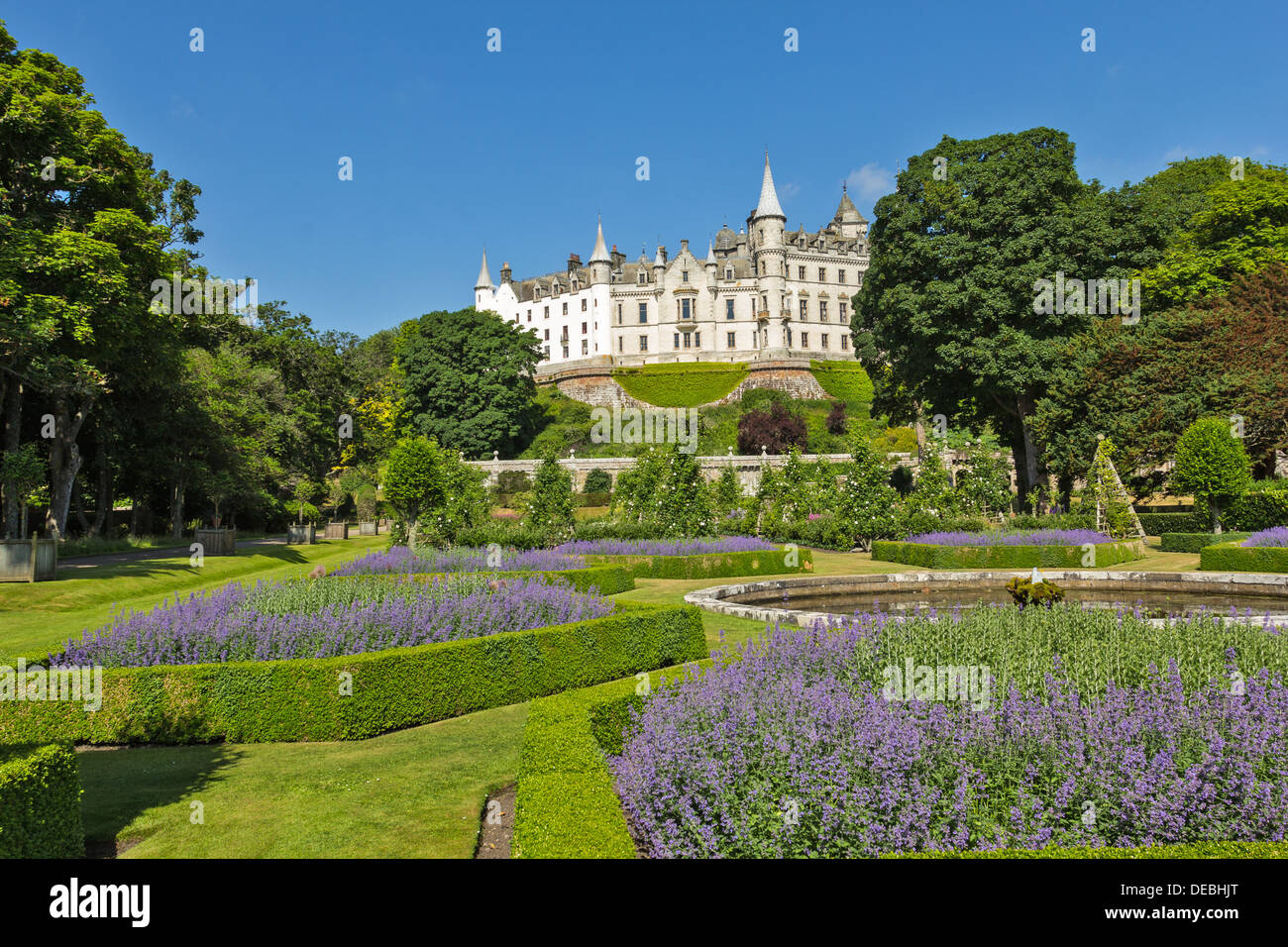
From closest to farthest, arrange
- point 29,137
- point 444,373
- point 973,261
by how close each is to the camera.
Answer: point 29,137 < point 973,261 < point 444,373

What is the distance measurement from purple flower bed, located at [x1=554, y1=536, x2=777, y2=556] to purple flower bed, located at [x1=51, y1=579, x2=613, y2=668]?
1023cm

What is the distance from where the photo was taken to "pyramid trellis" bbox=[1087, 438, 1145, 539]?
27.2m

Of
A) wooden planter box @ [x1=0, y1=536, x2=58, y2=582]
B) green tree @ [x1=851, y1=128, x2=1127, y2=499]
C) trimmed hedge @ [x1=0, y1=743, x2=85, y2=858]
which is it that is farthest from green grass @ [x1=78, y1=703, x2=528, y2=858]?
green tree @ [x1=851, y1=128, x2=1127, y2=499]

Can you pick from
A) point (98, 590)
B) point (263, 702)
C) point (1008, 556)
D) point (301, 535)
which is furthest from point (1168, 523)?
→ point (301, 535)

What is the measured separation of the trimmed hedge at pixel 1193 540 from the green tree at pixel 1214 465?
4.41 ft

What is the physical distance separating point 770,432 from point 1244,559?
151ft

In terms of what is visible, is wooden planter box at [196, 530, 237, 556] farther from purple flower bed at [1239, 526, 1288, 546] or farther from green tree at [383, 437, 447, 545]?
purple flower bed at [1239, 526, 1288, 546]

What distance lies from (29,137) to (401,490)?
44.6ft

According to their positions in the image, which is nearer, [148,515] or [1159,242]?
[1159,242]

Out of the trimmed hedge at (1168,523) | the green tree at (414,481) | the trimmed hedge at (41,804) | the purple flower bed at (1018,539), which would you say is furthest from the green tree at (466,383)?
the trimmed hedge at (41,804)

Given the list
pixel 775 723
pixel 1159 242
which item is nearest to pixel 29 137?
pixel 775 723

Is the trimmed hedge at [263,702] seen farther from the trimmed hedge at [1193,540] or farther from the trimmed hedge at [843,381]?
the trimmed hedge at [843,381]

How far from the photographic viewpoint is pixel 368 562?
1761 centimetres
